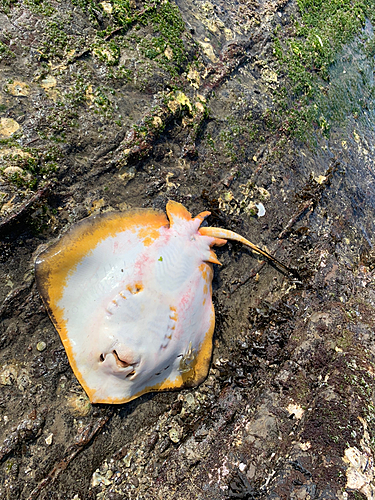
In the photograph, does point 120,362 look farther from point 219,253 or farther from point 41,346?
point 219,253

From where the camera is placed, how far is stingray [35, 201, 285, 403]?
10.6 feet

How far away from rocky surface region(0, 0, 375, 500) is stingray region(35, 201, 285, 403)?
1.28 feet

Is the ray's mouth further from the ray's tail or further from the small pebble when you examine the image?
the ray's tail

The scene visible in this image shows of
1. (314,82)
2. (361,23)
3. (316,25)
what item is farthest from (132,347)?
(361,23)

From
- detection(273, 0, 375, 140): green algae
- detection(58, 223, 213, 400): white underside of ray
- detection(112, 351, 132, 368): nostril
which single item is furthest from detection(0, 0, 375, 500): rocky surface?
detection(112, 351, 132, 368): nostril

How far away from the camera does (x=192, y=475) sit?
3.63 m

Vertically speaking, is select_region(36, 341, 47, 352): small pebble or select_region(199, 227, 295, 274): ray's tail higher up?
select_region(199, 227, 295, 274): ray's tail

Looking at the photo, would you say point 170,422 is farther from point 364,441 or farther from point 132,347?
point 364,441

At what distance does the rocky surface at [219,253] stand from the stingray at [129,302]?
0.39m

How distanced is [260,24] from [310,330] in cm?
561

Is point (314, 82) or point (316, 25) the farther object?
point (316, 25)

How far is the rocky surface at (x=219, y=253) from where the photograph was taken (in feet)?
11.4

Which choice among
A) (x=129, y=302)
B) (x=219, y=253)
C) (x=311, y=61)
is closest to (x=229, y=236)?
(x=219, y=253)

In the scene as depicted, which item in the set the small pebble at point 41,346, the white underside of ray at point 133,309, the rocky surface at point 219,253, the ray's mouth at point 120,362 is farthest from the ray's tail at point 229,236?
the small pebble at point 41,346
